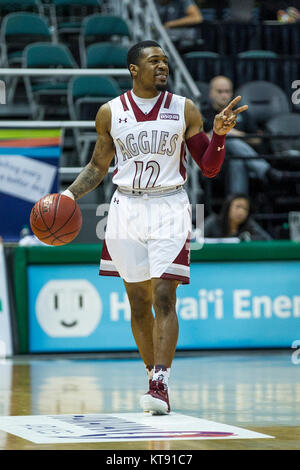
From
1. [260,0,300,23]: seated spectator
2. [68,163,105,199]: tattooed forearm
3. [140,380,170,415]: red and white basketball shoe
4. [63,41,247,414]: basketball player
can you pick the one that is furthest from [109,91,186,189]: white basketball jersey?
[260,0,300,23]: seated spectator

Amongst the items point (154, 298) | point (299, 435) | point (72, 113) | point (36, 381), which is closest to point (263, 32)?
point (72, 113)

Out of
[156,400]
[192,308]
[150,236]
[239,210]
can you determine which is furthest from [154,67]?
[239,210]

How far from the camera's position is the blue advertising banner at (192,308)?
9977 millimetres

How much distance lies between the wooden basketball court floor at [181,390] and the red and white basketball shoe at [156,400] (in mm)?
182

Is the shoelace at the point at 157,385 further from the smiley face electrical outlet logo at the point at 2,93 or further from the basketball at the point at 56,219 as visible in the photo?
the smiley face electrical outlet logo at the point at 2,93

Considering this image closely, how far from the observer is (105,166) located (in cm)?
645

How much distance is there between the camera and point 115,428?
509 centimetres

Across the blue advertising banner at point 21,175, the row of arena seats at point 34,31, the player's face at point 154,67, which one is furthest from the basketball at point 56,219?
the row of arena seats at point 34,31

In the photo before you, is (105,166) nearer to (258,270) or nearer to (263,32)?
(258,270)

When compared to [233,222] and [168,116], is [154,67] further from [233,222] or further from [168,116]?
[233,222]

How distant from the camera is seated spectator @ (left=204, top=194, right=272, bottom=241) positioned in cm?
1061

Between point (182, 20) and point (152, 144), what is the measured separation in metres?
10.6

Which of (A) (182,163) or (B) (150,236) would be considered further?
(A) (182,163)

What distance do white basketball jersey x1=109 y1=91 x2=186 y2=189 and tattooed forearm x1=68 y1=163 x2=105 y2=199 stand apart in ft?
0.79
